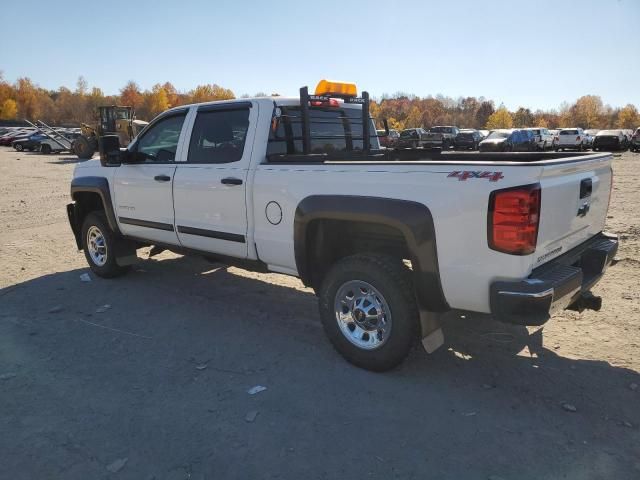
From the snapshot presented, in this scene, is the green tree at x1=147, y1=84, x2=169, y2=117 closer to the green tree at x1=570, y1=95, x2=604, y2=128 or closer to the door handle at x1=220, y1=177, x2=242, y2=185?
the green tree at x1=570, y1=95, x2=604, y2=128

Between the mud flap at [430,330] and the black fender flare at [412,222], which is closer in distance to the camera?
the black fender flare at [412,222]

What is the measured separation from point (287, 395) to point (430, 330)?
43.0 inches

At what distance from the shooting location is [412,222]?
314 centimetres

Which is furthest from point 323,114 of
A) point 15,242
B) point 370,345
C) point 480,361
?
point 15,242

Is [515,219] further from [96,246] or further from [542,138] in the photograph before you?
[542,138]

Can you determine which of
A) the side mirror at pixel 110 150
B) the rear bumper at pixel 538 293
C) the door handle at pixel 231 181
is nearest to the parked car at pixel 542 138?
the side mirror at pixel 110 150

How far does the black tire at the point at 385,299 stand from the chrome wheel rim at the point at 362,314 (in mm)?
30

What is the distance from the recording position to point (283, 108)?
14.7 ft

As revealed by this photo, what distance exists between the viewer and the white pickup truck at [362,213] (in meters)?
2.89

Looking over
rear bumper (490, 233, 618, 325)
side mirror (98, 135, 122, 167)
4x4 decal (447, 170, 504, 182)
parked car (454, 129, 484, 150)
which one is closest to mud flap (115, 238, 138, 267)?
side mirror (98, 135, 122, 167)

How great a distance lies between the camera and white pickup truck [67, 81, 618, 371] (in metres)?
2.89

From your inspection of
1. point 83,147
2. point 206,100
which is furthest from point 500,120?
point 83,147

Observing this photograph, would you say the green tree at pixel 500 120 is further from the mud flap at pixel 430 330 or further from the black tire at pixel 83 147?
the mud flap at pixel 430 330

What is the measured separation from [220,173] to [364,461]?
2.75 meters
